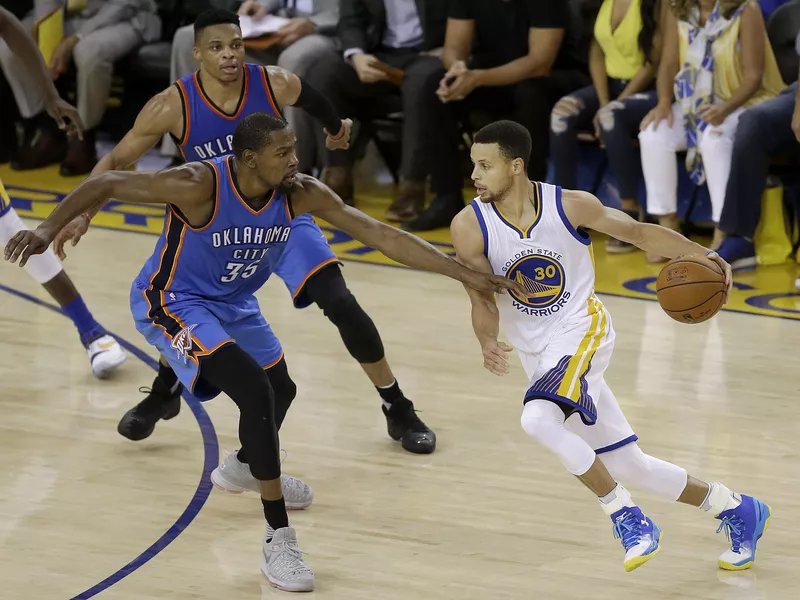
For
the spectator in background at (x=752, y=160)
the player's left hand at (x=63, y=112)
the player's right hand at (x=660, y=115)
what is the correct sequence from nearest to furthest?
the player's left hand at (x=63, y=112) < the spectator in background at (x=752, y=160) < the player's right hand at (x=660, y=115)

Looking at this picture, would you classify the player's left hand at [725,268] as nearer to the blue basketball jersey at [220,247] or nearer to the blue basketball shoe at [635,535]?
the blue basketball shoe at [635,535]

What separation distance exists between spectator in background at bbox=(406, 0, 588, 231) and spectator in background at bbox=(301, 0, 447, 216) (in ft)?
0.36

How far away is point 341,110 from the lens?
8.95 meters

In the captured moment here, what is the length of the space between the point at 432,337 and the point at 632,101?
235 centimetres

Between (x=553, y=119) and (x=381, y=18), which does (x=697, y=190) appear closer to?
(x=553, y=119)

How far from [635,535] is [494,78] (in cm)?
487

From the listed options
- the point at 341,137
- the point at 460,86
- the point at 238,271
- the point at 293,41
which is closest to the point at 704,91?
the point at 460,86

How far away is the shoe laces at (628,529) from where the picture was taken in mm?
3864

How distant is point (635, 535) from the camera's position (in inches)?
152

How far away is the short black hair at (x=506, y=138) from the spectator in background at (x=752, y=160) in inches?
145

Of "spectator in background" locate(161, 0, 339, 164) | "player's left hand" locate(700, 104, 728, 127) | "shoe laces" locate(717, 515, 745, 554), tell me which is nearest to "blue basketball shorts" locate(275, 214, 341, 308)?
"shoe laces" locate(717, 515, 745, 554)

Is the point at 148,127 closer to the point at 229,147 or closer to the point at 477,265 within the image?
the point at 229,147

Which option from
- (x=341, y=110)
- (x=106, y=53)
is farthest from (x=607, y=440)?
(x=106, y=53)

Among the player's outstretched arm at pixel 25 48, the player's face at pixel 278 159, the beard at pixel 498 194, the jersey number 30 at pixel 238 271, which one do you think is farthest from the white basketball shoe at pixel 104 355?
the beard at pixel 498 194
